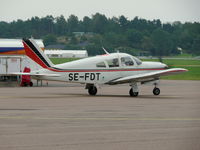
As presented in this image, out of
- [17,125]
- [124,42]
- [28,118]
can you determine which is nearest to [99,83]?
[28,118]

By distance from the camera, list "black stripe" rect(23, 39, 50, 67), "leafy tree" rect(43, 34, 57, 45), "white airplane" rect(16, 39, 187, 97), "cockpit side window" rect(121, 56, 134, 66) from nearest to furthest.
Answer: "white airplane" rect(16, 39, 187, 97) → "black stripe" rect(23, 39, 50, 67) → "cockpit side window" rect(121, 56, 134, 66) → "leafy tree" rect(43, 34, 57, 45)

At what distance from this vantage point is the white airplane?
2544 cm

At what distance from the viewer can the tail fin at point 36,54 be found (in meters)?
A: 26.0

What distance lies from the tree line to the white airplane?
32224mm

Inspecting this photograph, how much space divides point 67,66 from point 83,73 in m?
0.81

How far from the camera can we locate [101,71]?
1025 inches

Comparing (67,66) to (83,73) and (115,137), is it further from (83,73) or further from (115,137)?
(115,137)

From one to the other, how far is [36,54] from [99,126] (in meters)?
12.6

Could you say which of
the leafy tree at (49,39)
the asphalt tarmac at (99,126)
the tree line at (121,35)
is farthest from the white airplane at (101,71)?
the leafy tree at (49,39)

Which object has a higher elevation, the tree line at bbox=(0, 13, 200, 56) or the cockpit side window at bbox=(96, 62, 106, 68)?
A: the tree line at bbox=(0, 13, 200, 56)

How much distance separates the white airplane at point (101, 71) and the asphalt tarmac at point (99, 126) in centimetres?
399

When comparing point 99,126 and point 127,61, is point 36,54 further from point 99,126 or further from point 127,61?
point 99,126

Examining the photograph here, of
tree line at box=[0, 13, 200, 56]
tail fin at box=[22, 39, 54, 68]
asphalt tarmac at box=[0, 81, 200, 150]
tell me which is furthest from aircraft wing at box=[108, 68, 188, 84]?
tree line at box=[0, 13, 200, 56]

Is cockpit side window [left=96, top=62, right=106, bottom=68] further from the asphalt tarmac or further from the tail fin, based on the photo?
the asphalt tarmac
